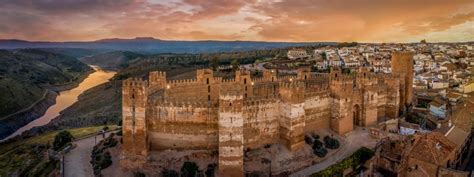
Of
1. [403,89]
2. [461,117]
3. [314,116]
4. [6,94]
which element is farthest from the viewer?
[6,94]

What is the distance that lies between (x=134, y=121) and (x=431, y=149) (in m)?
20.2

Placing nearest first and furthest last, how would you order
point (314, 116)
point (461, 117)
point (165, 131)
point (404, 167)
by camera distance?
point (404, 167) < point (165, 131) < point (314, 116) < point (461, 117)

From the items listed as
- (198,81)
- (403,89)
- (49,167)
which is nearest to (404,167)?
(403,89)

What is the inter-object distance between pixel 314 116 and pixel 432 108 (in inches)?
595

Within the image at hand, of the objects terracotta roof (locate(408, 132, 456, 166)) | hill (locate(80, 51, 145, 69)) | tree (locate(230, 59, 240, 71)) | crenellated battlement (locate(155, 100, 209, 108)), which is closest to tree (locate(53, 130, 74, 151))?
crenellated battlement (locate(155, 100, 209, 108))

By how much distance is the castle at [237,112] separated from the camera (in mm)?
25766

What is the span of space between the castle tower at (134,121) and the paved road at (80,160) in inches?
147

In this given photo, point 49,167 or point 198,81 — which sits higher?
point 198,81

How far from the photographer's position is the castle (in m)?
25.8

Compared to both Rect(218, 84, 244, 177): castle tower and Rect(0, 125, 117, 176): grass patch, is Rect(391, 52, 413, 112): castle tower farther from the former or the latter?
Rect(0, 125, 117, 176): grass patch

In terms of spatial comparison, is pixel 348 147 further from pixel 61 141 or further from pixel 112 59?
pixel 112 59

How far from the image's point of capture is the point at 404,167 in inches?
1053

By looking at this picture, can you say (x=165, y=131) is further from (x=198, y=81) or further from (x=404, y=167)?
(x=404, y=167)

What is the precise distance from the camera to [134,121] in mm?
27688
